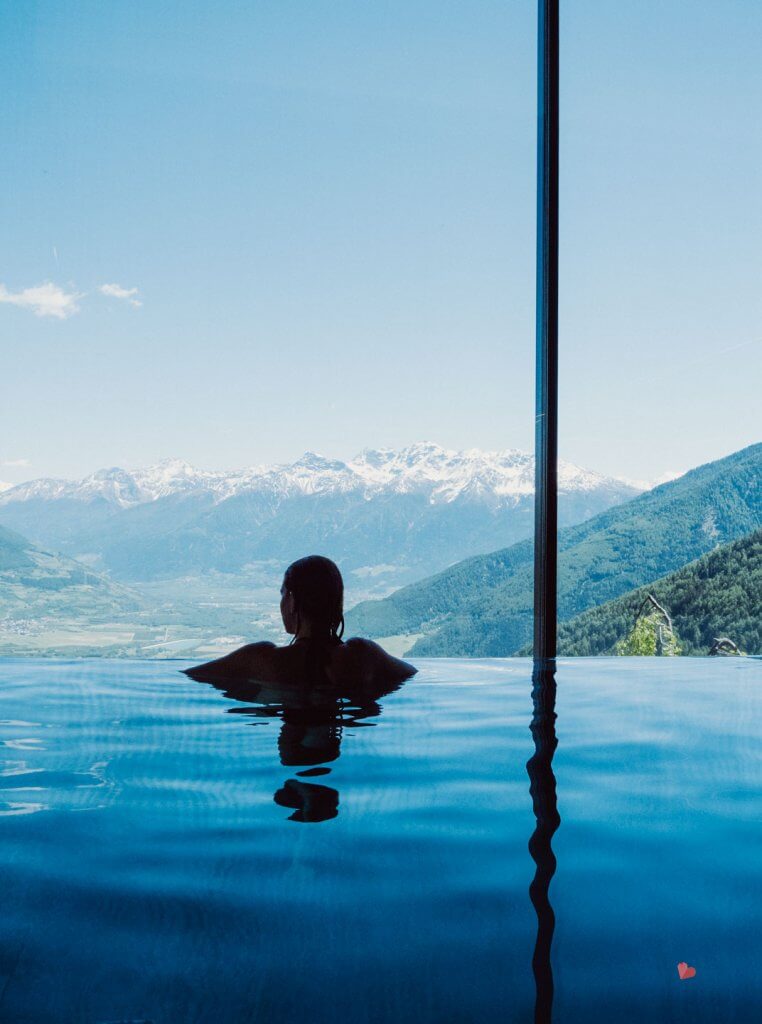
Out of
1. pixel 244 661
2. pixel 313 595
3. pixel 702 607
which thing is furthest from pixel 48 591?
pixel 313 595

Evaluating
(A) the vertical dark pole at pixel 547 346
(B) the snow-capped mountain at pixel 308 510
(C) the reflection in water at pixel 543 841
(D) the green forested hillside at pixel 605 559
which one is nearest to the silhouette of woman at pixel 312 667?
(C) the reflection in water at pixel 543 841

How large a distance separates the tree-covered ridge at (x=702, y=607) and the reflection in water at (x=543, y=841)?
12.9m

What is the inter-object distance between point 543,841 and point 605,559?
20.1m

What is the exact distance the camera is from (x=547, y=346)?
9.59 feet

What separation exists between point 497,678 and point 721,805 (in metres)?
1.50

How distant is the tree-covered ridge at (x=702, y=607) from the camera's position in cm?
1507

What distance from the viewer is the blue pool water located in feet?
2.18

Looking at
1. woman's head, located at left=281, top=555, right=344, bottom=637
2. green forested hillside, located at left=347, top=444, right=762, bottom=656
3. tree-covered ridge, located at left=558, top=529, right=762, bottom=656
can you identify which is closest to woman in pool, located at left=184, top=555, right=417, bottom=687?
woman's head, located at left=281, top=555, right=344, bottom=637

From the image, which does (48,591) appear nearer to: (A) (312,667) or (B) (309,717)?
(A) (312,667)

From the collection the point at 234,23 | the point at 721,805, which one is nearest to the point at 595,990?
the point at 721,805

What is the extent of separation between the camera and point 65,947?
0.73m

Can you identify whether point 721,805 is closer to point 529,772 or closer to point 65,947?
point 529,772

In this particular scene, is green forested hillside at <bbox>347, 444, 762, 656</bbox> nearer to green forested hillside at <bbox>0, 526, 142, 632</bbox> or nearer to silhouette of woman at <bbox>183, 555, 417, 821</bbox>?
green forested hillside at <bbox>0, 526, 142, 632</bbox>

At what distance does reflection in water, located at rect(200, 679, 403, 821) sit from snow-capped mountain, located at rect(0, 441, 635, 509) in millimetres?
20721
